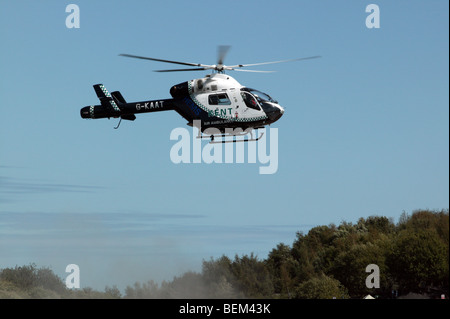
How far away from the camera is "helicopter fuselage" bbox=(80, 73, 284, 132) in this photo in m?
41.6

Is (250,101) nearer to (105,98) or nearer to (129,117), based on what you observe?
(129,117)

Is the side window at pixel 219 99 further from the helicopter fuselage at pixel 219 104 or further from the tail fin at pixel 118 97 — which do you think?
the tail fin at pixel 118 97

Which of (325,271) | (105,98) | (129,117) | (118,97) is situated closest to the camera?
(129,117)

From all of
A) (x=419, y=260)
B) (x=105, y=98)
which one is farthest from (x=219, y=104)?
(x=419, y=260)

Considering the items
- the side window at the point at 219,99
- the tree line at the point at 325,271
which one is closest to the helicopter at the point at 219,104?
the side window at the point at 219,99

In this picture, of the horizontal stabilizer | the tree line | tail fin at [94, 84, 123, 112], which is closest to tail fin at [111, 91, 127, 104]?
tail fin at [94, 84, 123, 112]

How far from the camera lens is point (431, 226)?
251 ft

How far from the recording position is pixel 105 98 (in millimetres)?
47062

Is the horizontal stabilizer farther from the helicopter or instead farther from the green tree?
the green tree

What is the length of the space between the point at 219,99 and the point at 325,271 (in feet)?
147

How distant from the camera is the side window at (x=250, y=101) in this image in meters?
41.6

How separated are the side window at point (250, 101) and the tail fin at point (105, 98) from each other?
9551mm

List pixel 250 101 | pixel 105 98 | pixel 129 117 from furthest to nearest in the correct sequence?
pixel 105 98
pixel 129 117
pixel 250 101
